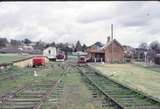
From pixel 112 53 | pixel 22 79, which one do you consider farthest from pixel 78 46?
pixel 22 79

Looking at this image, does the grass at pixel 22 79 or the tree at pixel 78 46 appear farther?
the tree at pixel 78 46

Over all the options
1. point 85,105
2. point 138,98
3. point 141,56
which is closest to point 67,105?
point 85,105

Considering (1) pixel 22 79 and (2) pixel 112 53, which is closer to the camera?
(1) pixel 22 79

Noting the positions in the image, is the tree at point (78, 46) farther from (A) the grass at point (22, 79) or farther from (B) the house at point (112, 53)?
(A) the grass at point (22, 79)

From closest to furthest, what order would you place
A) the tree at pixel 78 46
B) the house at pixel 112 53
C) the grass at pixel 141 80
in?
the grass at pixel 141 80 → the house at pixel 112 53 → the tree at pixel 78 46

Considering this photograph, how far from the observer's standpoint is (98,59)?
85.4 metres

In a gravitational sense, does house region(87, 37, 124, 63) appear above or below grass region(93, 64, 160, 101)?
above

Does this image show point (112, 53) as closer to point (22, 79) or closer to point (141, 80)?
point (141, 80)

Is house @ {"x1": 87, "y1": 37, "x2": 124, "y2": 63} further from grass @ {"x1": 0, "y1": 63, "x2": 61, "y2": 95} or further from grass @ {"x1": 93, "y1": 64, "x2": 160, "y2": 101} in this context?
grass @ {"x1": 93, "y1": 64, "x2": 160, "y2": 101}

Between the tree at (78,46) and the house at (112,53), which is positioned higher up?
the tree at (78,46)

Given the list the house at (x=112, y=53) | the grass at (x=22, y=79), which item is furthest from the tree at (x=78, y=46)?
the grass at (x=22, y=79)

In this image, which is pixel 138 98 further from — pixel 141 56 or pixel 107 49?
pixel 141 56

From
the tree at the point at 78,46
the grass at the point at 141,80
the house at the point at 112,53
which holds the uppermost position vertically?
the tree at the point at 78,46

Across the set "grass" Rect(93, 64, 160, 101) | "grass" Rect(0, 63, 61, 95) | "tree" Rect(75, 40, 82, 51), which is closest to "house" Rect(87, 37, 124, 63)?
"grass" Rect(0, 63, 61, 95)
